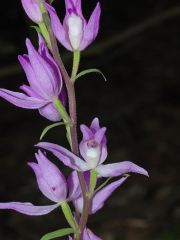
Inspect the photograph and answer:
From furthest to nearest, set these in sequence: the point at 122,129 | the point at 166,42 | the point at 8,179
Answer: the point at 166,42 < the point at 122,129 < the point at 8,179

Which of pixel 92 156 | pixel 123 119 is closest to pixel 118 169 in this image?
pixel 92 156

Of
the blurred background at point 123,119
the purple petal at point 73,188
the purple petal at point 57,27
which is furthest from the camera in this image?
the blurred background at point 123,119

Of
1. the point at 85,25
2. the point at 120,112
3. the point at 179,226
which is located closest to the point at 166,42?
the point at 120,112

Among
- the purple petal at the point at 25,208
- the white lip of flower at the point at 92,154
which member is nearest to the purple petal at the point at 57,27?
the white lip of flower at the point at 92,154

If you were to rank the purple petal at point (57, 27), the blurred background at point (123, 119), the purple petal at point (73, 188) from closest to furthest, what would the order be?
the purple petal at point (57, 27) < the purple petal at point (73, 188) < the blurred background at point (123, 119)

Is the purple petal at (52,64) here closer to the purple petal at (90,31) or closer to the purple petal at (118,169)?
the purple petal at (90,31)

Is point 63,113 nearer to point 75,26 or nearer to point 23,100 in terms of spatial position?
point 23,100

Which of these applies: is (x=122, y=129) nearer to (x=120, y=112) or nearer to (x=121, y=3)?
(x=120, y=112)
